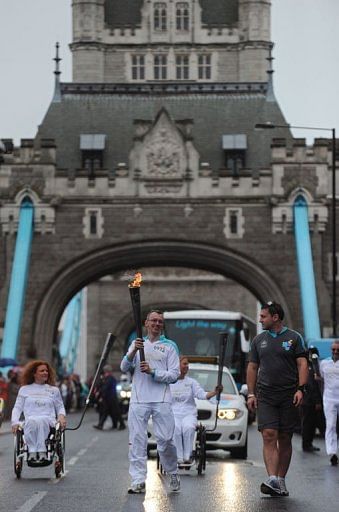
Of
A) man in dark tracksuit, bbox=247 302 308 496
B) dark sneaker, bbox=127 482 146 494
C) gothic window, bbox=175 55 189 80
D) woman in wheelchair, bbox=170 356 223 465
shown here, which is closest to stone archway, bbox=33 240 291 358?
gothic window, bbox=175 55 189 80

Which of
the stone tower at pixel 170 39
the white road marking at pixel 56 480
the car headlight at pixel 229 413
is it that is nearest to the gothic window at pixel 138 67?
the stone tower at pixel 170 39

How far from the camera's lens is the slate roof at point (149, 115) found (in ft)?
201

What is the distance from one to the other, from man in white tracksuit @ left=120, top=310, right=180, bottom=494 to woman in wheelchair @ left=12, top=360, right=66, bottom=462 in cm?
214

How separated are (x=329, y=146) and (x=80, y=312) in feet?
93.0

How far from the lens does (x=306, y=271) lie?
184 ft

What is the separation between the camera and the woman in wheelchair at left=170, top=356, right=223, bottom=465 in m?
20.4

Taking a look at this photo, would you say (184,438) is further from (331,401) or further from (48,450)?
(331,401)

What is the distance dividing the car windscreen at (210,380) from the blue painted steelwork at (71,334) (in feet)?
170

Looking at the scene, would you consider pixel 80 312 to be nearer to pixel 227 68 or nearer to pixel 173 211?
pixel 227 68

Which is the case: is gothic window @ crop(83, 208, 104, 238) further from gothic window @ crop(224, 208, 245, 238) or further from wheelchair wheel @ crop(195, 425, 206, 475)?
wheelchair wheel @ crop(195, 425, 206, 475)

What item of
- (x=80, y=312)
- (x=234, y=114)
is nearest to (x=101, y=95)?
(x=234, y=114)

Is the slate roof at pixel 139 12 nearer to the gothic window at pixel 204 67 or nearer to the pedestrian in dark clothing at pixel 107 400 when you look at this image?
the gothic window at pixel 204 67

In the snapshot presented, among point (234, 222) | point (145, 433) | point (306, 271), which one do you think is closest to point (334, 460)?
point (145, 433)

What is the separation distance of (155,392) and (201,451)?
354 cm
